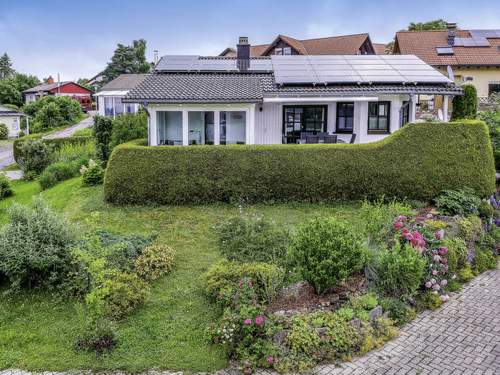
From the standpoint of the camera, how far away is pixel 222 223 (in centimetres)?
1272

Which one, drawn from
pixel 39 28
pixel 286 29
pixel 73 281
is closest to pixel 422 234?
pixel 73 281

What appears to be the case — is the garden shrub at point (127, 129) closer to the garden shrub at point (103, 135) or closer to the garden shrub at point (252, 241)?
the garden shrub at point (103, 135)

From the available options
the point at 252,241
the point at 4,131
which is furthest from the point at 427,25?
the point at 252,241

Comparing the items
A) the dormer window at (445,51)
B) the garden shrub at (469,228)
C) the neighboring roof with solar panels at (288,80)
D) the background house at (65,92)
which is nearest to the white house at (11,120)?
Result: the background house at (65,92)

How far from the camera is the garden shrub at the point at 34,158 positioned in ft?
80.7

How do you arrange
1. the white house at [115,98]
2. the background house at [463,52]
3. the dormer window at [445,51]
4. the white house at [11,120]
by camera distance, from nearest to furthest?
the background house at [463,52], the dormer window at [445,51], the white house at [115,98], the white house at [11,120]

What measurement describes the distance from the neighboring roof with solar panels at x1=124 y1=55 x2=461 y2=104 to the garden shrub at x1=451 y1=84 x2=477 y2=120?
361 mm

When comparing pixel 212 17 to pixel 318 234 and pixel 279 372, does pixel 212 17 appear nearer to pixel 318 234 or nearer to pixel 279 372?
pixel 318 234

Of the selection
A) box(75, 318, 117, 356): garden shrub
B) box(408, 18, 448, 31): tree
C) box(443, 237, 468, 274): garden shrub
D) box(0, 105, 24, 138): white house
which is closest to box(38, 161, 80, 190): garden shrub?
box(75, 318, 117, 356): garden shrub

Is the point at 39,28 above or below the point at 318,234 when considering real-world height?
above

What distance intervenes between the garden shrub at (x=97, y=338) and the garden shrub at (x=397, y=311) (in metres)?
4.67

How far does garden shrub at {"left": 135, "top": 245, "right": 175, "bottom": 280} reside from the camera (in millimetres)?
9375

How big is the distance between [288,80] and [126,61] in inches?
2413

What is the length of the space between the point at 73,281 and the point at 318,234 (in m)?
4.80
